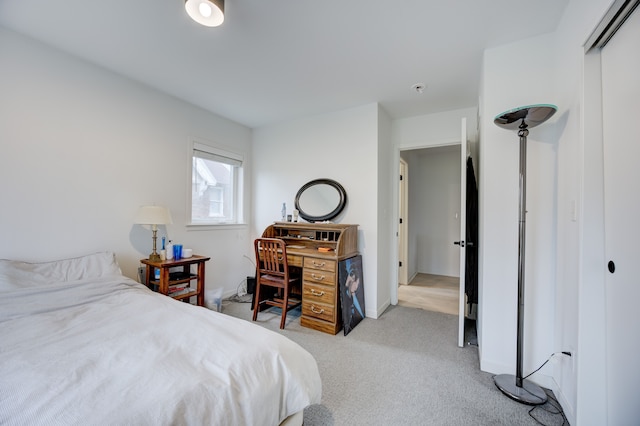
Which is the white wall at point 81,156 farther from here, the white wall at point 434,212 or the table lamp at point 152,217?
the white wall at point 434,212

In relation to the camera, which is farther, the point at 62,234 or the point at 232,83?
the point at 232,83

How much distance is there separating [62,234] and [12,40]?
1502 mm

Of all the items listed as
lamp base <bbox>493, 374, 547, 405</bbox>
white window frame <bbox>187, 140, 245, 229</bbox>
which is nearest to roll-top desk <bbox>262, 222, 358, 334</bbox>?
white window frame <bbox>187, 140, 245, 229</bbox>

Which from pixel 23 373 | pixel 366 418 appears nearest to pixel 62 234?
pixel 23 373

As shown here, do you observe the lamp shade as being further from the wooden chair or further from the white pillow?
the wooden chair

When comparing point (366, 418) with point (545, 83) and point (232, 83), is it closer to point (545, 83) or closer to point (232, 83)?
point (545, 83)

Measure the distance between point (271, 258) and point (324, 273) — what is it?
23.9 inches

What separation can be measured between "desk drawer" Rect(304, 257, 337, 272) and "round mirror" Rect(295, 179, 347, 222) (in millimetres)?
732

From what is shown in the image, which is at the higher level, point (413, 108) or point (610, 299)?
point (413, 108)

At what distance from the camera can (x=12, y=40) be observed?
2000 mm

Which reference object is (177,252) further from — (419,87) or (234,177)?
(419,87)

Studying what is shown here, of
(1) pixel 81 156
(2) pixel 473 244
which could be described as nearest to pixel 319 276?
(2) pixel 473 244

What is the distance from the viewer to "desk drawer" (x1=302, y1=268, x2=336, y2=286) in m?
2.73

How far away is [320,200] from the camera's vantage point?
11.5 feet
